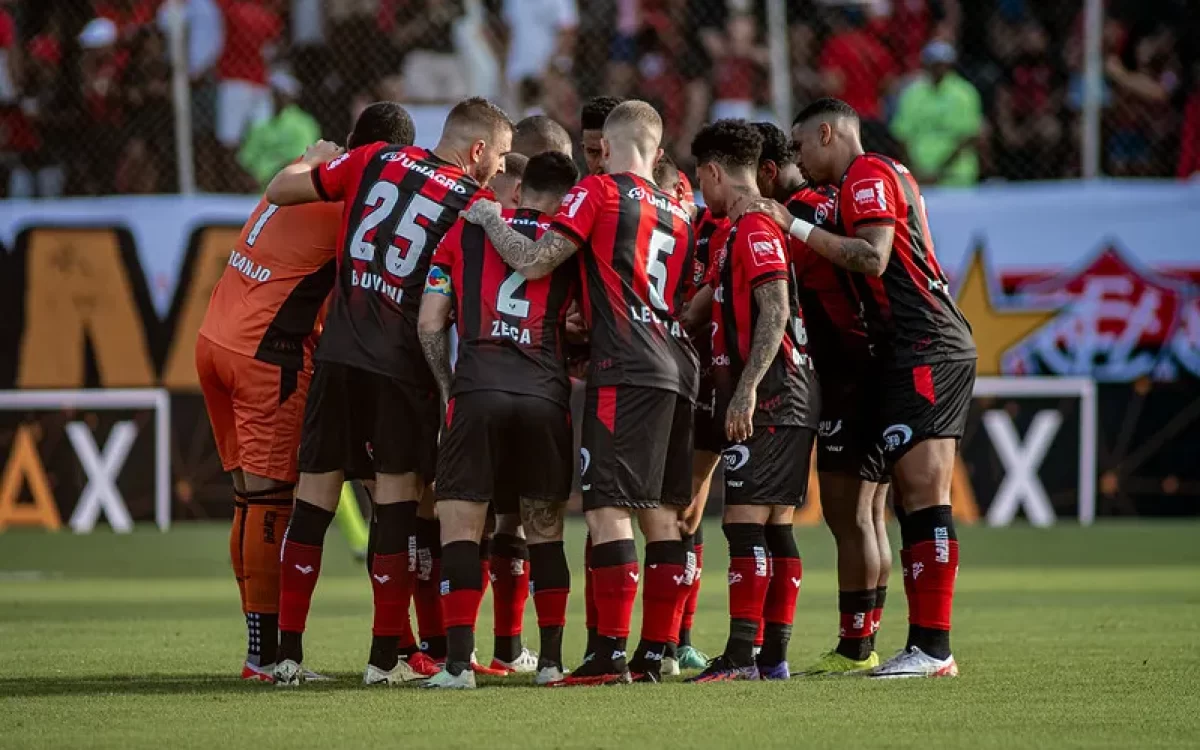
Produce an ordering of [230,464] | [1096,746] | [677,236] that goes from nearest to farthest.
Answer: [1096,746] → [677,236] → [230,464]

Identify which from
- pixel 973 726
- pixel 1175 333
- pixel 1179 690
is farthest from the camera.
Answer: pixel 1175 333

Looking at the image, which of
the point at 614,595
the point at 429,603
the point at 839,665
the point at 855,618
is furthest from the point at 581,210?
the point at 839,665

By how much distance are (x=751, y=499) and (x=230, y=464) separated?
2.47 m

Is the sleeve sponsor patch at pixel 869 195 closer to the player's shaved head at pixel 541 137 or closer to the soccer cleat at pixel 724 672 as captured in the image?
the player's shaved head at pixel 541 137

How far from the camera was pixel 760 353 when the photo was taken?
25.6 ft

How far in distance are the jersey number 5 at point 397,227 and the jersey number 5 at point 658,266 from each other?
96 cm

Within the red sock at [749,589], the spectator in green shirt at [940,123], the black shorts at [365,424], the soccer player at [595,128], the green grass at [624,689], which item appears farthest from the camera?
the spectator in green shirt at [940,123]

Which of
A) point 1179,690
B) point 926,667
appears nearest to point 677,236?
point 926,667

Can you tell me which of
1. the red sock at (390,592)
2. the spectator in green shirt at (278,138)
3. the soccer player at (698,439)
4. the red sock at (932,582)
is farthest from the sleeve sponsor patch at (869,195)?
the spectator in green shirt at (278,138)

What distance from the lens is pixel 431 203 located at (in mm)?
7957

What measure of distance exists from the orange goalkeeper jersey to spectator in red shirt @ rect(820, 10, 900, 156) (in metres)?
9.40

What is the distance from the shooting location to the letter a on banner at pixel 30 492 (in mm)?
17375

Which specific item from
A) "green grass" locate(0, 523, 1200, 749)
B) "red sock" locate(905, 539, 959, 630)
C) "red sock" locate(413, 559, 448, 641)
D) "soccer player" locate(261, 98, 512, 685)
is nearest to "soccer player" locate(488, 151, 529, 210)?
"soccer player" locate(261, 98, 512, 685)

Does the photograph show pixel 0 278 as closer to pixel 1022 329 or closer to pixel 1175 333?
pixel 1022 329
